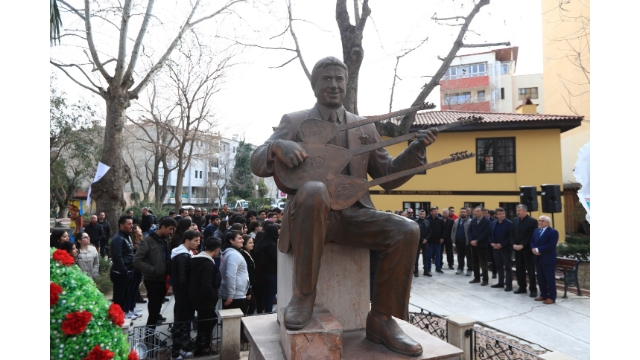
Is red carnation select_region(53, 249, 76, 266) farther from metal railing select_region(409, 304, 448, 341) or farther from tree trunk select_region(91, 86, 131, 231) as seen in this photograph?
tree trunk select_region(91, 86, 131, 231)

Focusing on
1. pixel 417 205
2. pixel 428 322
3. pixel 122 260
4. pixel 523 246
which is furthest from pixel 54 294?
pixel 417 205

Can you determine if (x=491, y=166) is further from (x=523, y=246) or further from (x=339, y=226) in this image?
(x=339, y=226)

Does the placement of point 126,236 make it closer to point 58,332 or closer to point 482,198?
point 58,332

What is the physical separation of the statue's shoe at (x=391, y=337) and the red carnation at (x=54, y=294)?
6.84 ft

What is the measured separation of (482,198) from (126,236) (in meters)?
16.6

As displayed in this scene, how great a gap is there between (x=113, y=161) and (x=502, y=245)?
426 inches

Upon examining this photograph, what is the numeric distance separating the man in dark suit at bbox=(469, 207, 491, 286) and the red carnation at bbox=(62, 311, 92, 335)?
862 centimetres

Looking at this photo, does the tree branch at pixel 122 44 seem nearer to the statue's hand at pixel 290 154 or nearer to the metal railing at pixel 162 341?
the metal railing at pixel 162 341

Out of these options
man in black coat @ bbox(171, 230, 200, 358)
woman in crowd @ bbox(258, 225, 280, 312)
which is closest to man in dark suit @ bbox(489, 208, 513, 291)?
woman in crowd @ bbox(258, 225, 280, 312)

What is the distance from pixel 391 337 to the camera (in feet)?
8.98

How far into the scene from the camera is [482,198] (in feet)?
Answer: 62.7

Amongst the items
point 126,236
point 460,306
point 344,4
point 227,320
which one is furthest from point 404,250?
point 344,4

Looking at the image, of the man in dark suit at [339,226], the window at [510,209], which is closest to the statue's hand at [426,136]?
the man in dark suit at [339,226]

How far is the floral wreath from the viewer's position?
2617 millimetres
